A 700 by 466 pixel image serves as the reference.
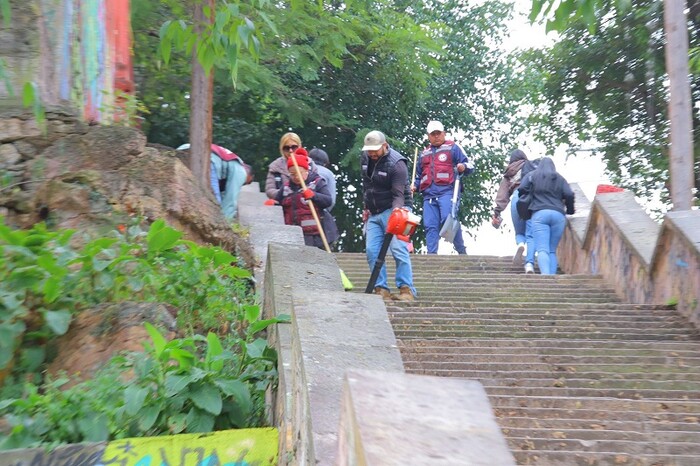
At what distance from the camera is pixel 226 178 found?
1057 cm

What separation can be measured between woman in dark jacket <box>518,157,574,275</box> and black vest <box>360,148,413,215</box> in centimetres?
258

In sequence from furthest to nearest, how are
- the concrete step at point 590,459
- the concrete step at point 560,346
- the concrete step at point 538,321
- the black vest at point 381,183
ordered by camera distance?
1. the black vest at point 381,183
2. the concrete step at point 538,321
3. the concrete step at point 560,346
4. the concrete step at point 590,459

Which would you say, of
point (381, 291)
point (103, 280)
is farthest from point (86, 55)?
point (381, 291)

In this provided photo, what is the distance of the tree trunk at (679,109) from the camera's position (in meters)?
8.77

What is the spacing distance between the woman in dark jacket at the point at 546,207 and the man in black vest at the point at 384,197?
2461 mm

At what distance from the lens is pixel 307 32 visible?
12117 millimetres

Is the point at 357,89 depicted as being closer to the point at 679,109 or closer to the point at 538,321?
the point at 679,109

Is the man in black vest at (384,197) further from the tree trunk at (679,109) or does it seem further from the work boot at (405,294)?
the tree trunk at (679,109)

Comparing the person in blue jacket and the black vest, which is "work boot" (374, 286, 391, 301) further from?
the person in blue jacket

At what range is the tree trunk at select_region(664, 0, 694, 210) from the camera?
28.8 ft

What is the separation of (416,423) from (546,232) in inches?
322

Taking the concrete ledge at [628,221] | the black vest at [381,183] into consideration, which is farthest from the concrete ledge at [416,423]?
the concrete ledge at [628,221]

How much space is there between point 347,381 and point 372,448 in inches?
14.6

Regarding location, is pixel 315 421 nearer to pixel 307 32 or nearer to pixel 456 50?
pixel 307 32
